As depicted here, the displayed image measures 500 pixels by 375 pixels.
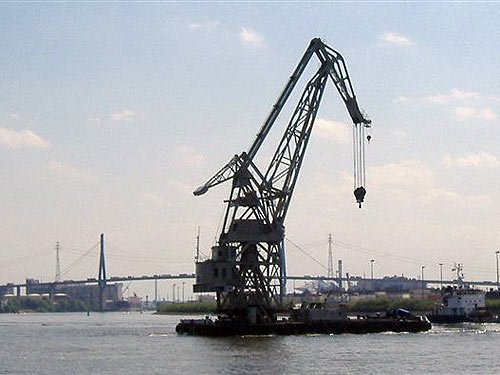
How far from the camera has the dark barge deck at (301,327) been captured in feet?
293

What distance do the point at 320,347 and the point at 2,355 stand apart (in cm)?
2200

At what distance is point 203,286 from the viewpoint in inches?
3612

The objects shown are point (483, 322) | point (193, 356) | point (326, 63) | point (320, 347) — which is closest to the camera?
point (193, 356)

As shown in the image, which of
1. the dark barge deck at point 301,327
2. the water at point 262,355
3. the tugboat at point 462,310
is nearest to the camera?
the water at point 262,355

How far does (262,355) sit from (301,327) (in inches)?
912

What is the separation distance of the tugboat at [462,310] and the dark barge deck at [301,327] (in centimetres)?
2983

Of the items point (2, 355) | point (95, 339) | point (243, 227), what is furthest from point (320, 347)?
point (95, 339)

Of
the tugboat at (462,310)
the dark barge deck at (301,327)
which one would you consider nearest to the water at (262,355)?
the dark barge deck at (301,327)

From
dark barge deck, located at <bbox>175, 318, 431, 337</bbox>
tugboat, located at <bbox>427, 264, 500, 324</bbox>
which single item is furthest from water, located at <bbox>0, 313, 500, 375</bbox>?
tugboat, located at <bbox>427, 264, 500, 324</bbox>

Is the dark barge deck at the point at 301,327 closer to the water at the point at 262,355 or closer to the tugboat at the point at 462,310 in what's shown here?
the water at the point at 262,355

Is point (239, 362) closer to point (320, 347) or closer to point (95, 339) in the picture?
point (320, 347)

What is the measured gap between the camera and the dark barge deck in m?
89.4

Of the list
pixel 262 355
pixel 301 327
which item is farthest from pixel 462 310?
pixel 262 355

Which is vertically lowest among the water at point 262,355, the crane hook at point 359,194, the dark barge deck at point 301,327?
the water at point 262,355
